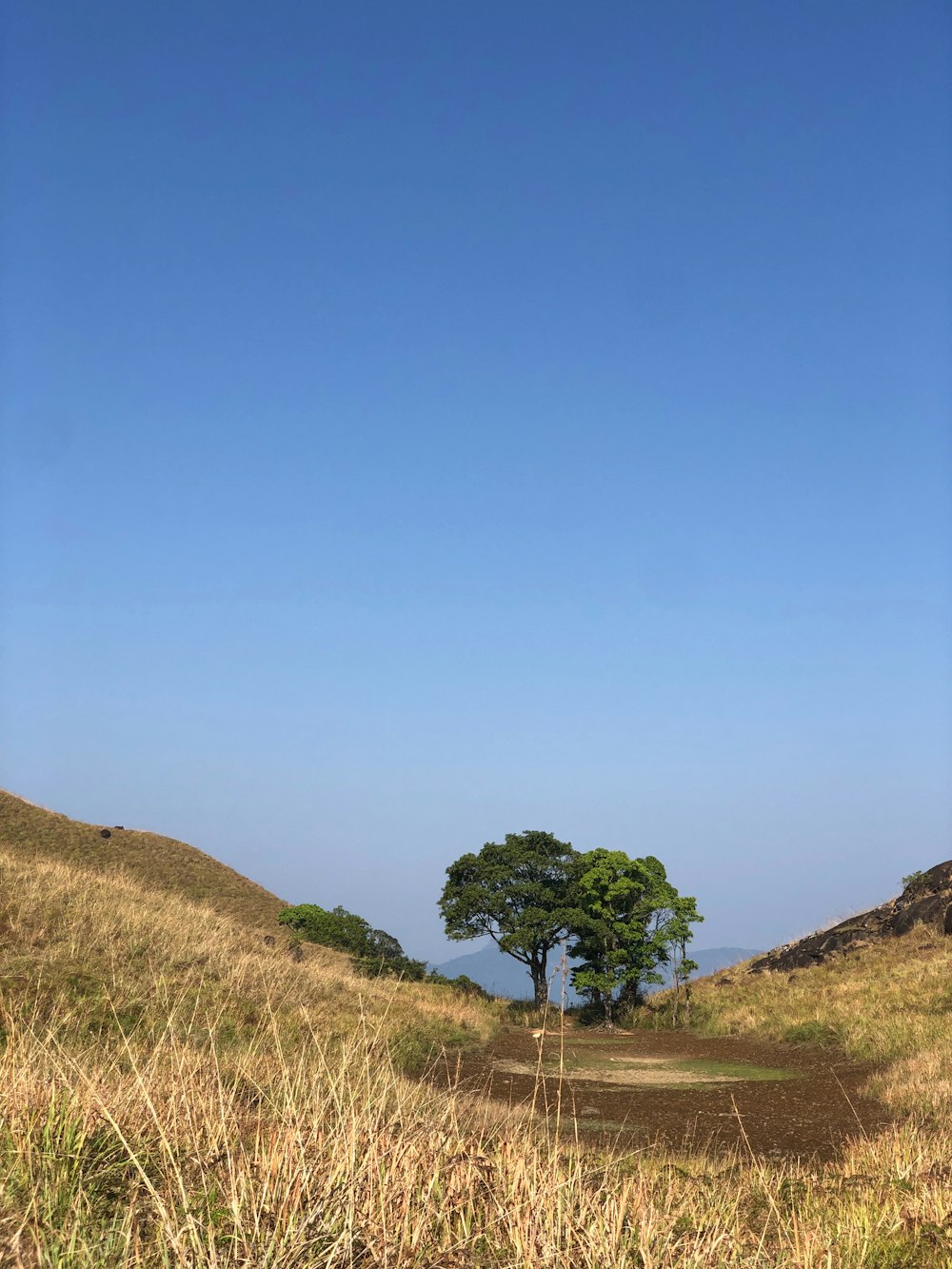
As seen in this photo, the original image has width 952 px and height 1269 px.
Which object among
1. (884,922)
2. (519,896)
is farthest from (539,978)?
(884,922)

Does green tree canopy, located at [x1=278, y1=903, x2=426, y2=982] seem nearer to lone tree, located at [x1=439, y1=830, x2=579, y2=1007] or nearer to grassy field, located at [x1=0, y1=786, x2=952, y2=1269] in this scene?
lone tree, located at [x1=439, y1=830, x2=579, y2=1007]

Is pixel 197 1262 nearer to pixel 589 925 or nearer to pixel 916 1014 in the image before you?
pixel 916 1014

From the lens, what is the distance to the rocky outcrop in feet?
121

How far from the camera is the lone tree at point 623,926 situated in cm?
3791

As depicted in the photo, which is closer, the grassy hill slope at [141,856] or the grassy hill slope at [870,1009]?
the grassy hill slope at [870,1009]

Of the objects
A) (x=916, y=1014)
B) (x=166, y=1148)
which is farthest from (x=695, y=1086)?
(x=166, y=1148)

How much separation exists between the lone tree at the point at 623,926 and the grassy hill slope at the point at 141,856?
54.9 feet

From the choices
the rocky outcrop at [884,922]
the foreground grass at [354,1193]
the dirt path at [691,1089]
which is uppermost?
the rocky outcrop at [884,922]

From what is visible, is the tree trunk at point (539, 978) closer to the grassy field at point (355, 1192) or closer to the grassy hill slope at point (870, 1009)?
the grassy hill slope at point (870, 1009)

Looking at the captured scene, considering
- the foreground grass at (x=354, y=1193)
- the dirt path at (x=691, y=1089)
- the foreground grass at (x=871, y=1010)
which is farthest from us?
the foreground grass at (x=871, y=1010)

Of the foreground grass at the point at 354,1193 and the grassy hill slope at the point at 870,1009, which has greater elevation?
the foreground grass at the point at 354,1193

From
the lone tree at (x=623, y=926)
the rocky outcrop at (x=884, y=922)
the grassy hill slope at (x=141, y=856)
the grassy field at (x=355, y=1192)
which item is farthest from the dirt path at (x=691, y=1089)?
the grassy hill slope at (x=141, y=856)

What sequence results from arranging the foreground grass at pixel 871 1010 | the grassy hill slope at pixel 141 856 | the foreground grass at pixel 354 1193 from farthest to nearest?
the grassy hill slope at pixel 141 856, the foreground grass at pixel 871 1010, the foreground grass at pixel 354 1193

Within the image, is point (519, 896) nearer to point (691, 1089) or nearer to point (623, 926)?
point (623, 926)
